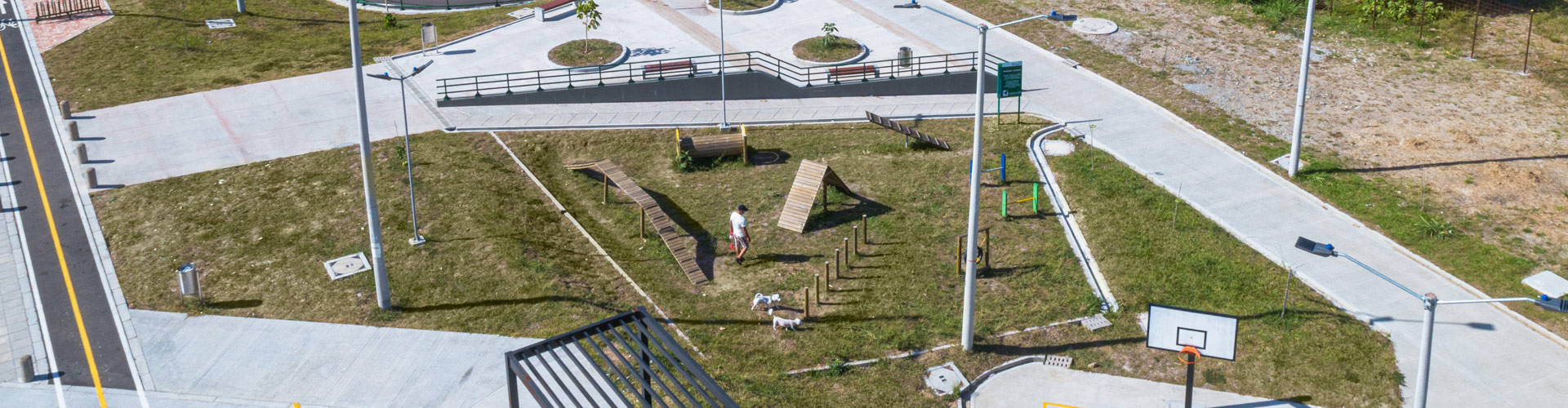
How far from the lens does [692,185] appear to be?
33.0 metres

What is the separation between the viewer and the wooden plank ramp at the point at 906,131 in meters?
34.8

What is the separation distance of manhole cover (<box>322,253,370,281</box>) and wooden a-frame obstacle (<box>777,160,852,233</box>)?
957cm

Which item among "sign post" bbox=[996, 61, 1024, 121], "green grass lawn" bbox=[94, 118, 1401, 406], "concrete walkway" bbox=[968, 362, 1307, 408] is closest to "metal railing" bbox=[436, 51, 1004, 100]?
"sign post" bbox=[996, 61, 1024, 121]

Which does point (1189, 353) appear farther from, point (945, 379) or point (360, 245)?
point (360, 245)

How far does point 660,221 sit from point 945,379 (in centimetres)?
875

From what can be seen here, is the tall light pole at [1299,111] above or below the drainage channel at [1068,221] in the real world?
above

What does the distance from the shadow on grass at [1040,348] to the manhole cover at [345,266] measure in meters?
13.6

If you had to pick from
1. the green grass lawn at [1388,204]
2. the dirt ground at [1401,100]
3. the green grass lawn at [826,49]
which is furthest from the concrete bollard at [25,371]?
the dirt ground at [1401,100]

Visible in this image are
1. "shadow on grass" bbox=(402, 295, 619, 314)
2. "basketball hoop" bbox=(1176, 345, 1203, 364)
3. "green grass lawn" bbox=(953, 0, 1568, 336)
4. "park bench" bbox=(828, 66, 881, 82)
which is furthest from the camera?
"park bench" bbox=(828, 66, 881, 82)

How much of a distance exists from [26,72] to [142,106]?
6415mm

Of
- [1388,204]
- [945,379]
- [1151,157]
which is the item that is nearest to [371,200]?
[945,379]

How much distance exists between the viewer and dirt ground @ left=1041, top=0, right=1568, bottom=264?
1241 inches

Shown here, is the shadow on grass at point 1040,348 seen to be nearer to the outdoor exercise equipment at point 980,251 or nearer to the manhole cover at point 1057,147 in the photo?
the outdoor exercise equipment at point 980,251

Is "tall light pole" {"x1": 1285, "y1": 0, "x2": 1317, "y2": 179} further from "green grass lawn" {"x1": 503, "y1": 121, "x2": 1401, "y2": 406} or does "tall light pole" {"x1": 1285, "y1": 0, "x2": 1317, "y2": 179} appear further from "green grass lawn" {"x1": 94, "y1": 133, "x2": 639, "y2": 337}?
"green grass lawn" {"x1": 94, "y1": 133, "x2": 639, "y2": 337}
